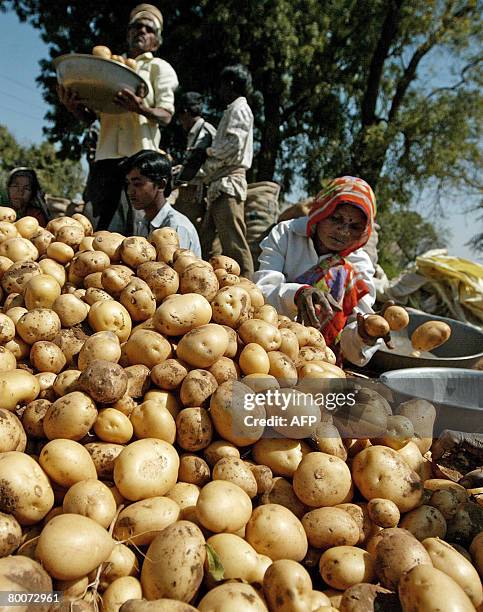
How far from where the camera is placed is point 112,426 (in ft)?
4.52

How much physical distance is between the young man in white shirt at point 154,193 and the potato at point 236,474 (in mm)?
2091

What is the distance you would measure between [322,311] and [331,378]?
1010mm

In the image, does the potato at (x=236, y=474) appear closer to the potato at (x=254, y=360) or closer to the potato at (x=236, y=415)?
the potato at (x=236, y=415)

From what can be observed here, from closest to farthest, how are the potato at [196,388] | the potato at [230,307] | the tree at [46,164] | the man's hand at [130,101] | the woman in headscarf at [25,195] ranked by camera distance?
the potato at [196,388]
the potato at [230,307]
the man's hand at [130,101]
the woman in headscarf at [25,195]
the tree at [46,164]

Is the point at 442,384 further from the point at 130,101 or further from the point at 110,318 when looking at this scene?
the point at 130,101

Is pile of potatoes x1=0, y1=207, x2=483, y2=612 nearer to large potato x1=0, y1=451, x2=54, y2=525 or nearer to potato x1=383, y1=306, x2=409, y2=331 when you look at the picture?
large potato x1=0, y1=451, x2=54, y2=525

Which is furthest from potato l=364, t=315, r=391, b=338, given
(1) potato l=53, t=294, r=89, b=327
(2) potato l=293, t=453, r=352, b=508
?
(1) potato l=53, t=294, r=89, b=327

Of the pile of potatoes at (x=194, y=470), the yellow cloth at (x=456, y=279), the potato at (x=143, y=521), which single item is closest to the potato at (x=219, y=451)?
the pile of potatoes at (x=194, y=470)

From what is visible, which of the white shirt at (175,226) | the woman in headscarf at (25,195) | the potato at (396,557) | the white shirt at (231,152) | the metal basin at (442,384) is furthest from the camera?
the white shirt at (231,152)

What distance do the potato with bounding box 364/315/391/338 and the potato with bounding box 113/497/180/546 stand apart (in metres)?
1.27

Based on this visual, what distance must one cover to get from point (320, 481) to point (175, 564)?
461 mm

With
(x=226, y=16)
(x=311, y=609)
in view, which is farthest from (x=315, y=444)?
(x=226, y=16)

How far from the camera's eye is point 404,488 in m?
1.36

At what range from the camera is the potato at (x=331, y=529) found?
1258 millimetres
